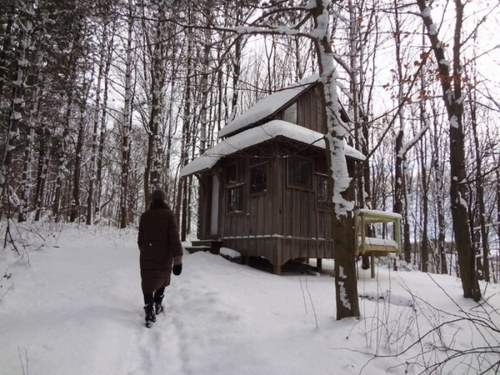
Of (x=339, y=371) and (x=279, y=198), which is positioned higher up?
(x=279, y=198)

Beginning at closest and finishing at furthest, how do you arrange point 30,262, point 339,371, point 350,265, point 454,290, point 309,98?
point 339,371
point 350,265
point 454,290
point 30,262
point 309,98

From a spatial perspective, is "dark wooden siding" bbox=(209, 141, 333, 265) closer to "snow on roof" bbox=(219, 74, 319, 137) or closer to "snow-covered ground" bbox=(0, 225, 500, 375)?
"snow on roof" bbox=(219, 74, 319, 137)

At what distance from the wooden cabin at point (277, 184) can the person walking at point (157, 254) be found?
368 centimetres

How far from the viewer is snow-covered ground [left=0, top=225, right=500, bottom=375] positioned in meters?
3.63

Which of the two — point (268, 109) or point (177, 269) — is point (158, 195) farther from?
point (268, 109)

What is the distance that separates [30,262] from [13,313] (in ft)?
10.6

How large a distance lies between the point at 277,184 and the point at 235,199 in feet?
7.06

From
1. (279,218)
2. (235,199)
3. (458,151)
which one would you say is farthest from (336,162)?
(235,199)

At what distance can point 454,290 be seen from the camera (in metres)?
7.21

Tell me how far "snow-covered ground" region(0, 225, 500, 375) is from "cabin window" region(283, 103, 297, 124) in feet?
17.5

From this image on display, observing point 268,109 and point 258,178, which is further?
point 268,109

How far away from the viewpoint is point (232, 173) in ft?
37.3

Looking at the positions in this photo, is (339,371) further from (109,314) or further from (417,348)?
(109,314)

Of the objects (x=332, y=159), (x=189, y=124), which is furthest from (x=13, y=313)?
(x=189, y=124)
